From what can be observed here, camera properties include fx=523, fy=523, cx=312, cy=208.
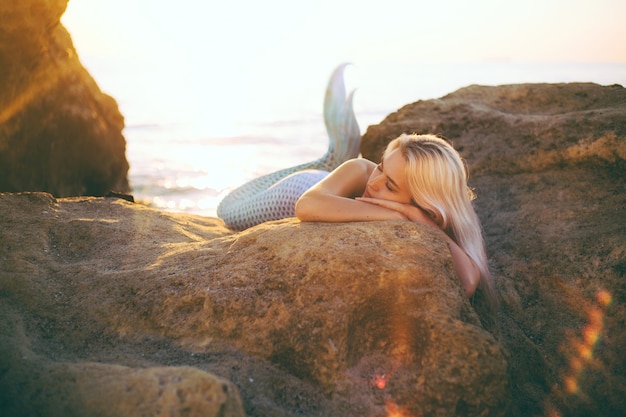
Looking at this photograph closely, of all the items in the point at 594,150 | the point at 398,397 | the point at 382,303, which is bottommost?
the point at 398,397

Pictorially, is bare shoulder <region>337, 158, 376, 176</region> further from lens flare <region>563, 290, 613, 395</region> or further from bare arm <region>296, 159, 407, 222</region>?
lens flare <region>563, 290, 613, 395</region>

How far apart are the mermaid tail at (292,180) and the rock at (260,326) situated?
1484 mm

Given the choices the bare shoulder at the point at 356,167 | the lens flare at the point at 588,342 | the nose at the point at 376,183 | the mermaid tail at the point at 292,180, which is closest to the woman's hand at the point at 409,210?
the nose at the point at 376,183

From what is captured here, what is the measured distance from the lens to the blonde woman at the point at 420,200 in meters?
2.46

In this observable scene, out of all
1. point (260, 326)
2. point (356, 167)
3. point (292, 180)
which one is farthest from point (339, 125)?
point (260, 326)

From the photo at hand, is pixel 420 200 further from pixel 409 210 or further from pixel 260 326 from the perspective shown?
pixel 260 326

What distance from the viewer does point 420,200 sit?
2.53 m

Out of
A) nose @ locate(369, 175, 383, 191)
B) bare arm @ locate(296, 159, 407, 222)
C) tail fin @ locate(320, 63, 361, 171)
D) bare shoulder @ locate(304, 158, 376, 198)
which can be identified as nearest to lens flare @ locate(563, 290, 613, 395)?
bare arm @ locate(296, 159, 407, 222)

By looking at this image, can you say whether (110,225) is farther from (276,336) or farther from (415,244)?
(415,244)

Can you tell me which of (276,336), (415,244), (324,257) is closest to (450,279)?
(415,244)

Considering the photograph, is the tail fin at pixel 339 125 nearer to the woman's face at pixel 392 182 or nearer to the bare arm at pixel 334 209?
the woman's face at pixel 392 182

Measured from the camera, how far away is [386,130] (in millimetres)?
4387

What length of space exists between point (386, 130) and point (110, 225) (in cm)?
246

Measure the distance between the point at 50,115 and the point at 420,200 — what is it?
2.82 meters
